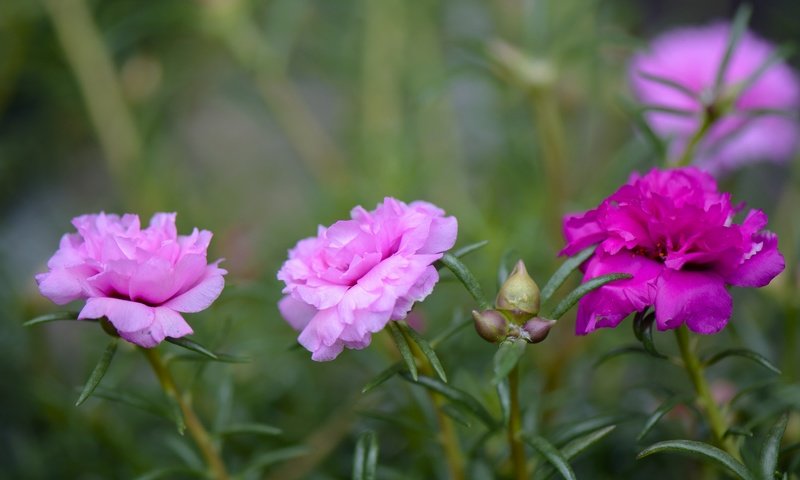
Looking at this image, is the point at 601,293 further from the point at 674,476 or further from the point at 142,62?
the point at 142,62

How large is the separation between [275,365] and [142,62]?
0.59 meters

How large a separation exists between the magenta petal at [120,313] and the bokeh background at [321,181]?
142mm

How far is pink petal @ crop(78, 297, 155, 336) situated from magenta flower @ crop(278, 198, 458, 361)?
81 millimetres

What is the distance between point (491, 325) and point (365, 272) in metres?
0.08

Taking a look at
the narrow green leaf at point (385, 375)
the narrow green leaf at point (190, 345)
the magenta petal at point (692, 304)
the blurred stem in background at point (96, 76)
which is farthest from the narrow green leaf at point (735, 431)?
the blurred stem in background at point (96, 76)

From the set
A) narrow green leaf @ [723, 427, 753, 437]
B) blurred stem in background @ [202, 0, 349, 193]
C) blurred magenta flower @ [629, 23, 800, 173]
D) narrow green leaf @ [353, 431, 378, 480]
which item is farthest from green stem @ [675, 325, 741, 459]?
blurred stem in background @ [202, 0, 349, 193]

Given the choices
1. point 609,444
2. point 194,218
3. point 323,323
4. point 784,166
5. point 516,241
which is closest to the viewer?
point 323,323

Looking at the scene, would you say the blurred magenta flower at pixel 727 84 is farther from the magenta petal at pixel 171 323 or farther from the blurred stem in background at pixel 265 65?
the magenta petal at pixel 171 323

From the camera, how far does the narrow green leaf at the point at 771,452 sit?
0.50m

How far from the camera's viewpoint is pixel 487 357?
3.16 feet

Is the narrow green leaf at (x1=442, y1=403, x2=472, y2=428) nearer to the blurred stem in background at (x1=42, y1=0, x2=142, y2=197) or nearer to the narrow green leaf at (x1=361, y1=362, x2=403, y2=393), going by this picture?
the narrow green leaf at (x1=361, y1=362, x2=403, y2=393)

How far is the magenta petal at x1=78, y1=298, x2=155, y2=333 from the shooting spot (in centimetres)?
45

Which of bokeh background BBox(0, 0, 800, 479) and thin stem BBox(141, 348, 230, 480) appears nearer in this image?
thin stem BBox(141, 348, 230, 480)

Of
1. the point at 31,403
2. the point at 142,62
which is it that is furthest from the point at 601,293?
the point at 142,62
